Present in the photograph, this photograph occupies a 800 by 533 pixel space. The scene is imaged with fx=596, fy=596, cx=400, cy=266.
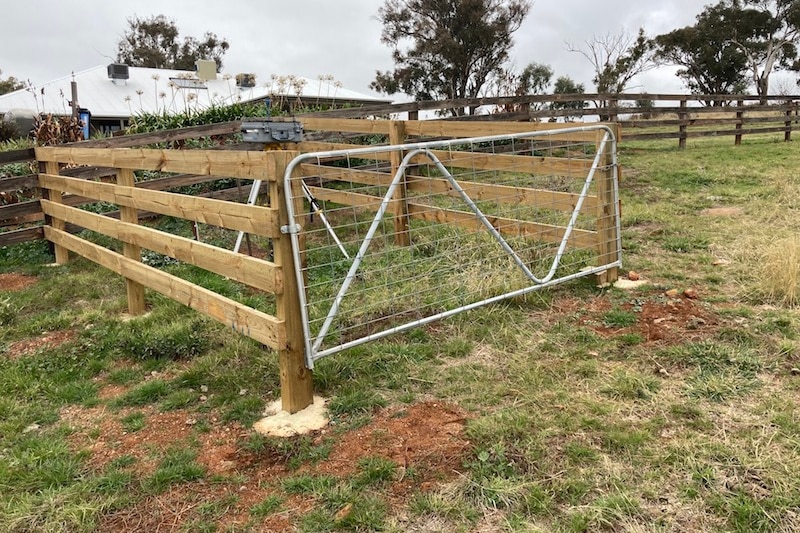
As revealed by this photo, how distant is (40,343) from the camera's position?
437 cm

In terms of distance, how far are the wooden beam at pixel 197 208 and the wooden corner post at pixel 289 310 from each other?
73 millimetres

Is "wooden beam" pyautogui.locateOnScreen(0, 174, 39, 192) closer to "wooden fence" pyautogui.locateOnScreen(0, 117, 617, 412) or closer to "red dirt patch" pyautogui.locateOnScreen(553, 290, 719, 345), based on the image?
"wooden fence" pyautogui.locateOnScreen(0, 117, 617, 412)

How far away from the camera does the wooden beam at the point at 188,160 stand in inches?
116

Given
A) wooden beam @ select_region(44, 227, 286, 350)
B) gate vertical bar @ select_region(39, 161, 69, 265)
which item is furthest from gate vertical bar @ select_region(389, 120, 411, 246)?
gate vertical bar @ select_region(39, 161, 69, 265)

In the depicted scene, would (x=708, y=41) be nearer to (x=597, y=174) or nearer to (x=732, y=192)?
(x=732, y=192)

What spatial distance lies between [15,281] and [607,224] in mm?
5823

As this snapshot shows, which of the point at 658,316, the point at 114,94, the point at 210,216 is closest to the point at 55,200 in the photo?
the point at 210,216

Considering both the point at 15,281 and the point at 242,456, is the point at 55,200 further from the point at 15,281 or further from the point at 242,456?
the point at 242,456

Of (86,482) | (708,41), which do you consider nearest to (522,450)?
(86,482)

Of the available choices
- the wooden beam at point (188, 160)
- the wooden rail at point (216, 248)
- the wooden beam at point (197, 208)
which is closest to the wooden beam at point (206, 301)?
the wooden rail at point (216, 248)

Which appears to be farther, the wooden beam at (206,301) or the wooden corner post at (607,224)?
the wooden corner post at (607,224)

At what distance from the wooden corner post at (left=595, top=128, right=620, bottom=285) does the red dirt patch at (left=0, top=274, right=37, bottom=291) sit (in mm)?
5463

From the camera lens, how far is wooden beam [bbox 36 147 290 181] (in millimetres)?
2955

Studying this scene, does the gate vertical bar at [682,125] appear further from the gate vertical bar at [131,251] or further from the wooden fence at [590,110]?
the gate vertical bar at [131,251]
